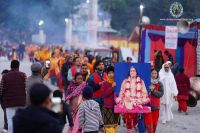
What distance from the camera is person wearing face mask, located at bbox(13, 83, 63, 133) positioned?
4883 millimetres

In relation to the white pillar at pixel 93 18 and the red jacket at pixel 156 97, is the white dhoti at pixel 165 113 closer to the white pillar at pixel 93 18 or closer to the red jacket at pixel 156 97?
the red jacket at pixel 156 97

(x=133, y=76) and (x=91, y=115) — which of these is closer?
(x=91, y=115)

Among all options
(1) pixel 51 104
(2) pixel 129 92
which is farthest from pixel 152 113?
(1) pixel 51 104

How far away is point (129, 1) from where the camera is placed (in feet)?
201

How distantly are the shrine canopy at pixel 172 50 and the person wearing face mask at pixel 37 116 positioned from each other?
52.2ft

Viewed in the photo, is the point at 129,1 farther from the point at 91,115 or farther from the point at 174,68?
the point at 91,115

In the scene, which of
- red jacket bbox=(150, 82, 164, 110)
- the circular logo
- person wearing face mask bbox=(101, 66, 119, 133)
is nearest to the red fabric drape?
the circular logo

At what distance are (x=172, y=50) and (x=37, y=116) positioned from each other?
1724 cm

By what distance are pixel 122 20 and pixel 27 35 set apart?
35.9ft

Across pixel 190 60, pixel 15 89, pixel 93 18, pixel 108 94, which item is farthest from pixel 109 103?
pixel 93 18

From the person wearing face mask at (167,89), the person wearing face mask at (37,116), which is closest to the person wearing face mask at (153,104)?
the person wearing face mask at (167,89)

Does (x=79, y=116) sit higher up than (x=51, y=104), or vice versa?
(x=51, y=104)

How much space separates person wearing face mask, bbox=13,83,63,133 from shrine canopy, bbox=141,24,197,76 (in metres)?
15.9

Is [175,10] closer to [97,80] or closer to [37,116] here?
[97,80]
